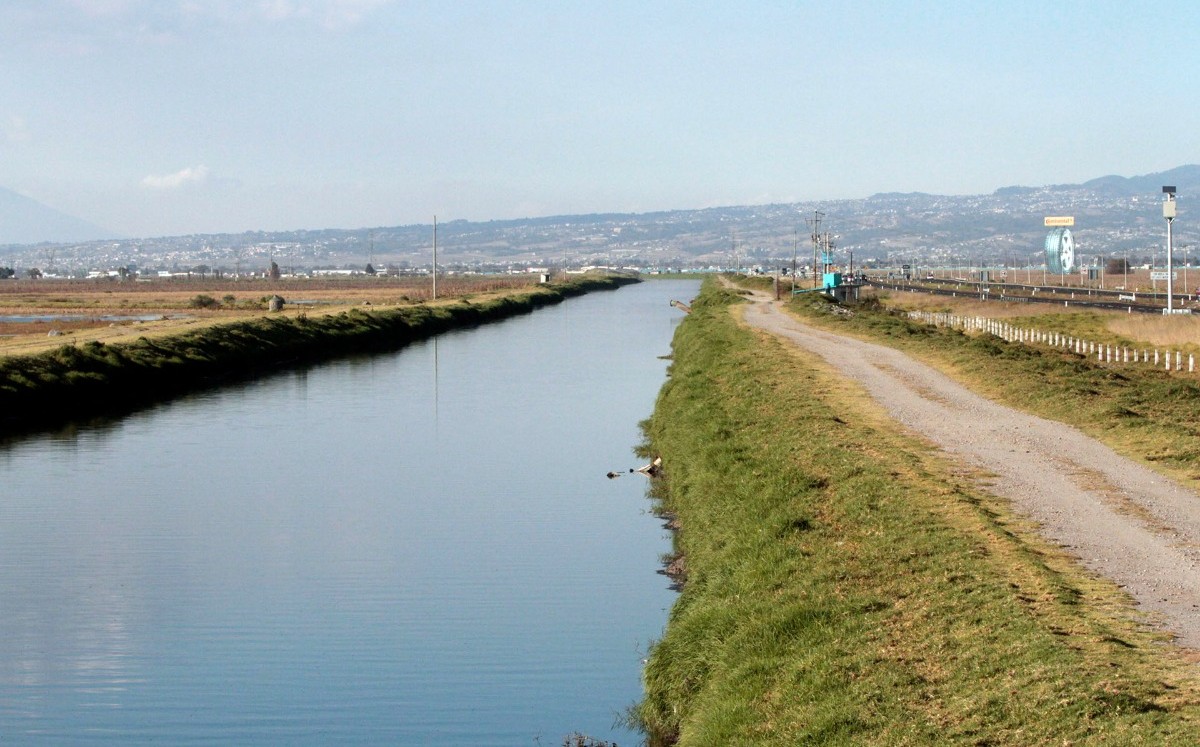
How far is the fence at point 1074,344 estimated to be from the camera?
37.2 meters

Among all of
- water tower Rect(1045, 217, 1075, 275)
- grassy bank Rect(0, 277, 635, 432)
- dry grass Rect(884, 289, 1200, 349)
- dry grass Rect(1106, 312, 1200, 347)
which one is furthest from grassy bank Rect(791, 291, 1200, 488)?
water tower Rect(1045, 217, 1075, 275)

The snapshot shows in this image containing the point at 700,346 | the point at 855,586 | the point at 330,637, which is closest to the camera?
the point at 855,586

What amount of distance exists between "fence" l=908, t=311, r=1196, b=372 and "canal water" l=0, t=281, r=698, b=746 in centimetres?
1462

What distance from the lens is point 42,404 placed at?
114 ft

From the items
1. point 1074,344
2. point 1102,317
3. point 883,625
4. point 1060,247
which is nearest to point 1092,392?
point 883,625

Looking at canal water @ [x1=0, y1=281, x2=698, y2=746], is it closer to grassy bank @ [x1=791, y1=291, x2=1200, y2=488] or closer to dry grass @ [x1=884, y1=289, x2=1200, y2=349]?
grassy bank @ [x1=791, y1=291, x2=1200, y2=488]

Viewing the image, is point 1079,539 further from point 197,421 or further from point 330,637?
point 197,421

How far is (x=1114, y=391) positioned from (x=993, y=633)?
52.7ft

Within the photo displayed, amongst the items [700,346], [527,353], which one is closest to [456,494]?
[700,346]

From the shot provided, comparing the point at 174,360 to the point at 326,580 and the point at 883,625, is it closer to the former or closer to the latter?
the point at 326,580

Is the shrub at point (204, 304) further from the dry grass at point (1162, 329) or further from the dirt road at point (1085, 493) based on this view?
the dirt road at point (1085, 493)

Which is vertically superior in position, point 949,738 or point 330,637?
point 949,738

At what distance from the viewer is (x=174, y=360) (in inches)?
1700

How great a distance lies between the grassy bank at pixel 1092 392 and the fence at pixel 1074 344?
2.64 ft
